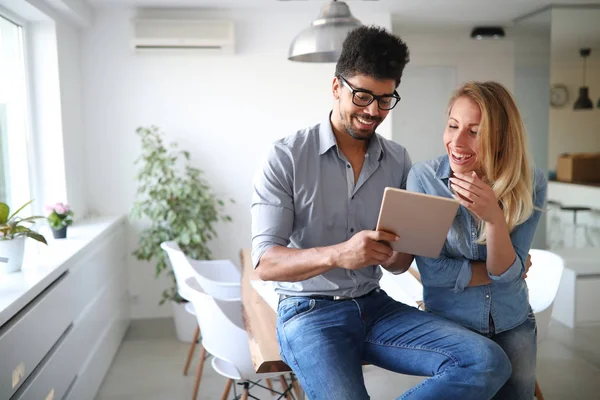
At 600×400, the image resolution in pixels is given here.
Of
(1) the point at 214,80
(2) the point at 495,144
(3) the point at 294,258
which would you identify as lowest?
(3) the point at 294,258

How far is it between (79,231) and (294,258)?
2530mm

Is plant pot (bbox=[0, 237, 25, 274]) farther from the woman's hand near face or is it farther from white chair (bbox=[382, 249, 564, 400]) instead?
the woman's hand near face

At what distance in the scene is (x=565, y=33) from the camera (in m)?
4.60

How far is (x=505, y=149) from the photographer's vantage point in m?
1.68

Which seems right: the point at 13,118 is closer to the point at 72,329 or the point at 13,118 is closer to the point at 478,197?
the point at 72,329

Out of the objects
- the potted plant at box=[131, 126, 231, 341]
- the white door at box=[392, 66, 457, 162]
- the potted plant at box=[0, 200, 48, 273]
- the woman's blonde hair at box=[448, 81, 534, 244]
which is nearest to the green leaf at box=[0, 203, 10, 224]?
the potted plant at box=[0, 200, 48, 273]

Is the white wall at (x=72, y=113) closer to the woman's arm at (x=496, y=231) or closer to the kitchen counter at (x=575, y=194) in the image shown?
the woman's arm at (x=496, y=231)

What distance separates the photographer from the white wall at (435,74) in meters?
5.68

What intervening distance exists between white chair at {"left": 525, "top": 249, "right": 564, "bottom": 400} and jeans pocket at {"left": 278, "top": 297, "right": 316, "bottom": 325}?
148 cm

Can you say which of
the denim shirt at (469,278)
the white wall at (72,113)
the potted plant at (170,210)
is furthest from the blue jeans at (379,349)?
the white wall at (72,113)

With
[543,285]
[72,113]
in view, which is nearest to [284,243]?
[543,285]

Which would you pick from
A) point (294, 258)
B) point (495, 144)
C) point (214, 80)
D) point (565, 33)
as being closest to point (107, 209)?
point (214, 80)

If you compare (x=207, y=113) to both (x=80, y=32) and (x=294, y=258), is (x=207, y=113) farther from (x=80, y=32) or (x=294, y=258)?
(x=294, y=258)

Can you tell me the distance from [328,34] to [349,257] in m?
1.47
